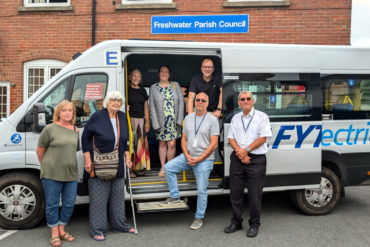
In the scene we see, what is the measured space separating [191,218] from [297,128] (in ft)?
6.70

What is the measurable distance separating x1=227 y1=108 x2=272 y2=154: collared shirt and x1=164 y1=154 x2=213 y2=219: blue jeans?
0.53 meters

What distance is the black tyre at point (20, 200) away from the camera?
4711 millimetres

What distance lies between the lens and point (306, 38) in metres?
9.95

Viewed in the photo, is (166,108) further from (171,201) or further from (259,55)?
(259,55)

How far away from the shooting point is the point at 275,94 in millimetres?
5305

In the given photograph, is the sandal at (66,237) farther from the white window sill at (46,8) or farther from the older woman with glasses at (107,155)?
the white window sill at (46,8)

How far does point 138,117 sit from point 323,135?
2864 mm

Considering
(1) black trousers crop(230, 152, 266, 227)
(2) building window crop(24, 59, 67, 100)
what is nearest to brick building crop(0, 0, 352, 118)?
(2) building window crop(24, 59, 67, 100)

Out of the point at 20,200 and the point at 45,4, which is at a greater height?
the point at 45,4

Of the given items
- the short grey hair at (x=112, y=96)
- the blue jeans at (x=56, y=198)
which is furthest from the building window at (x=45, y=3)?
the blue jeans at (x=56, y=198)

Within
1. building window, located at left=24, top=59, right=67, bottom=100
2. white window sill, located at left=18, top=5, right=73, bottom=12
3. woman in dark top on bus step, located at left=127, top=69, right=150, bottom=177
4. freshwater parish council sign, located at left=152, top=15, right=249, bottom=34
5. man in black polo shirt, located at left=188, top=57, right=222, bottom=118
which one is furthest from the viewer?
building window, located at left=24, top=59, right=67, bottom=100

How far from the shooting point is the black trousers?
4.72 metres

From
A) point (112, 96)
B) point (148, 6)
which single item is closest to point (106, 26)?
point (148, 6)

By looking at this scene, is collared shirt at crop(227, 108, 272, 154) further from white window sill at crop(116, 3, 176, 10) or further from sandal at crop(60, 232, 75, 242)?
white window sill at crop(116, 3, 176, 10)
